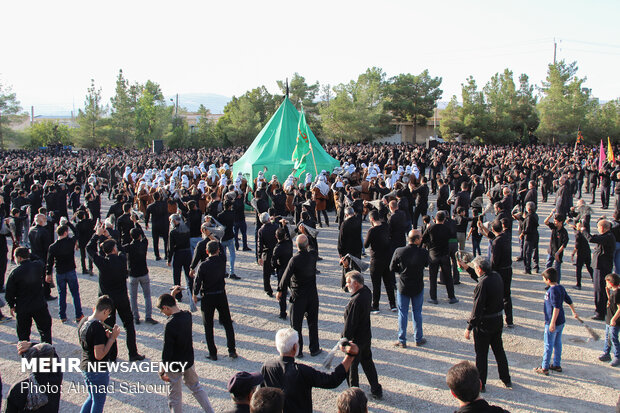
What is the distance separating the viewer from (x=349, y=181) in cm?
1631

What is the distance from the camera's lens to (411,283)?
6340mm

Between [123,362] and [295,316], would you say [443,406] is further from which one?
[123,362]

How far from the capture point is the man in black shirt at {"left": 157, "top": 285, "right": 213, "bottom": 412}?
4.54 m

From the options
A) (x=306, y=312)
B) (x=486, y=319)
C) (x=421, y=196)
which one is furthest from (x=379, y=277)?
(x=421, y=196)

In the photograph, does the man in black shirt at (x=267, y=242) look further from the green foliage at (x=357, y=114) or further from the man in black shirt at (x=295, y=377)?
the green foliage at (x=357, y=114)

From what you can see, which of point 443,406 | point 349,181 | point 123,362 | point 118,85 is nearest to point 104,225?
point 123,362

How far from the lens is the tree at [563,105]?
46.8 m

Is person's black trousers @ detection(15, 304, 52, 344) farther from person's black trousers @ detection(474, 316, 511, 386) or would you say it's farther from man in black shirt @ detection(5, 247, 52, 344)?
person's black trousers @ detection(474, 316, 511, 386)

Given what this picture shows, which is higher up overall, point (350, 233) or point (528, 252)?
point (350, 233)

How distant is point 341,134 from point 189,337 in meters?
48.8

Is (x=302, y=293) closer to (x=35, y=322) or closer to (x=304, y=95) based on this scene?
(x=35, y=322)

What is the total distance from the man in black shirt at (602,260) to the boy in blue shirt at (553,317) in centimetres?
213

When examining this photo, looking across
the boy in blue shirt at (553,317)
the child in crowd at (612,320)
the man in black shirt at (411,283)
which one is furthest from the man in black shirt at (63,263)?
the child in crowd at (612,320)

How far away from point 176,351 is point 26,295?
2.71 m
